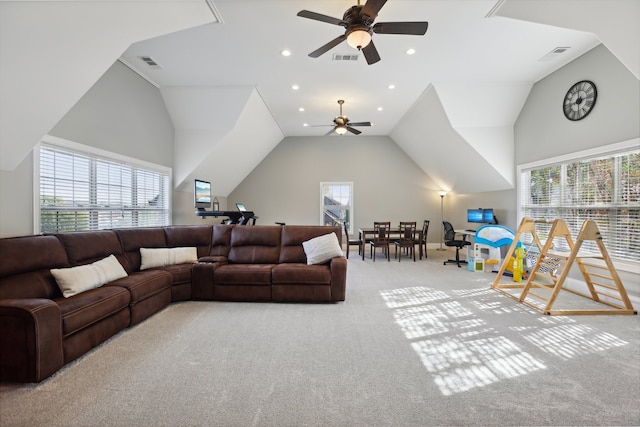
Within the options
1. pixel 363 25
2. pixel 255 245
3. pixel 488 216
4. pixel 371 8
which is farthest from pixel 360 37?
pixel 488 216

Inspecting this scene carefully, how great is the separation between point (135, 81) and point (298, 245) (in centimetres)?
385

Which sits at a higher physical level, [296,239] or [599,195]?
[599,195]

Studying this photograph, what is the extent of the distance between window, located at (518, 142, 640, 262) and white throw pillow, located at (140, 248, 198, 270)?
5656mm

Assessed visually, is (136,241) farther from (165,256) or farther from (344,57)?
(344,57)

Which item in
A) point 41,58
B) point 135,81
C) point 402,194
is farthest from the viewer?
point 402,194

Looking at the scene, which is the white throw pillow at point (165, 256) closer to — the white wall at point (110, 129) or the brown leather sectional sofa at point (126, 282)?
the brown leather sectional sofa at point (126, 282)

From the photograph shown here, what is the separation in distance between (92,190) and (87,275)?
1896 millimetres

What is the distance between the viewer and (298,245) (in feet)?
13.7

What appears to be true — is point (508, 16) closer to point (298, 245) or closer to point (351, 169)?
point (298, 245)

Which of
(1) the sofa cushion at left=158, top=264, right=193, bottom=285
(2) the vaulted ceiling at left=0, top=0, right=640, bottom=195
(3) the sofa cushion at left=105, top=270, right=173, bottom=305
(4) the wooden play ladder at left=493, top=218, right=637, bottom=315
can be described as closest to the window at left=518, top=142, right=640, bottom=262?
(4) the wooden play ladder at left=493, top=218, right=637, bottom=315

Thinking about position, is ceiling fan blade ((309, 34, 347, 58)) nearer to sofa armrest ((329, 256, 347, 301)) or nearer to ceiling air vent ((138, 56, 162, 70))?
sofa armrest ((329, 256, 347, 301))

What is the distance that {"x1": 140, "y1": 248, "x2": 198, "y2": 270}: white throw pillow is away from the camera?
12.1ft

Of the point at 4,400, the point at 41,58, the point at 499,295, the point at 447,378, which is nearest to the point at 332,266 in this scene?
the point at 447,378

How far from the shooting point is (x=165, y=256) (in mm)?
3830
